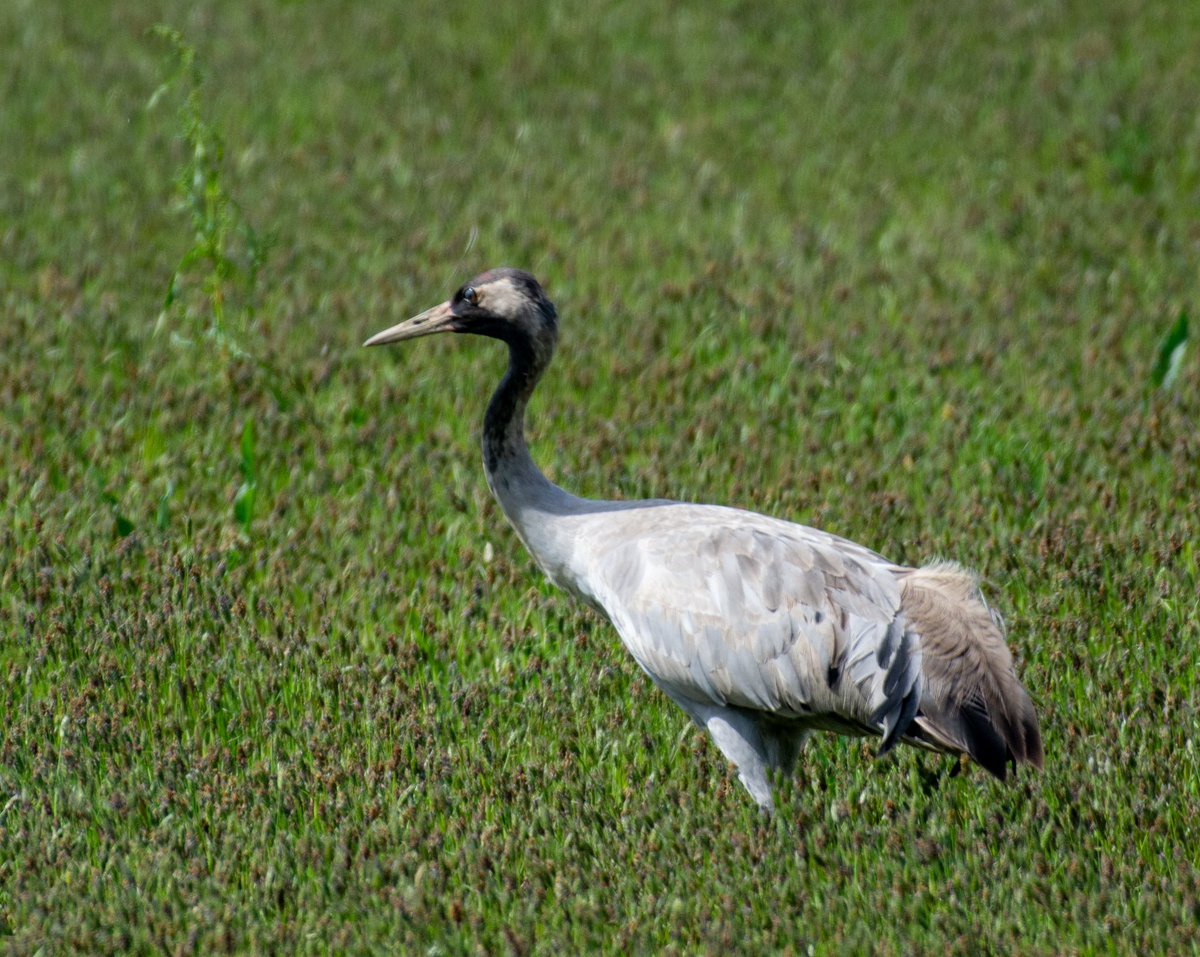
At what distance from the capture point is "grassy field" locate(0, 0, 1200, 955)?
17.7 feet

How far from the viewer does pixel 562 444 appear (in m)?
8.84

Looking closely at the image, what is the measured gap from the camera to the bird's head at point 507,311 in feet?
21.4

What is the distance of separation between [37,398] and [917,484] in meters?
4.46

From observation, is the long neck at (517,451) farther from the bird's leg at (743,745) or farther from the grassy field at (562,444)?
the bird's leg at (743,745)

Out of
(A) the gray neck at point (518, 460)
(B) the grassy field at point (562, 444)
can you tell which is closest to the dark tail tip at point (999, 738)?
(B) the grassy field at point (562, 444)

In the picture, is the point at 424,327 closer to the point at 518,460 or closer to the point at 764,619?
the point at 518,460

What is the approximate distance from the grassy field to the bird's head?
1.28 m

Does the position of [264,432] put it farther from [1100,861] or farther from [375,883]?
[1100,861]

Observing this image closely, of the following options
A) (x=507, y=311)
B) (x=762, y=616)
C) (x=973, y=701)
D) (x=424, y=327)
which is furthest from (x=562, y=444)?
(x=973, y=701)

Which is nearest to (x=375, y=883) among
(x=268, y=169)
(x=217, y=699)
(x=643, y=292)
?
(x=217, y=699)

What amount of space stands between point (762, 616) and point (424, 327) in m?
1.79

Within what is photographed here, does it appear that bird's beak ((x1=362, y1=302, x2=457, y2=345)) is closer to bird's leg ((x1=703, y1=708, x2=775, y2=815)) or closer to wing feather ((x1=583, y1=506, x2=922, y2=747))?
wing feather ((x1=583, y1=506, x2=922, y2=747))

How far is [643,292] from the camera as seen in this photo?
10.8 m

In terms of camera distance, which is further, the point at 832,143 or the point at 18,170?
the point at 832,143
